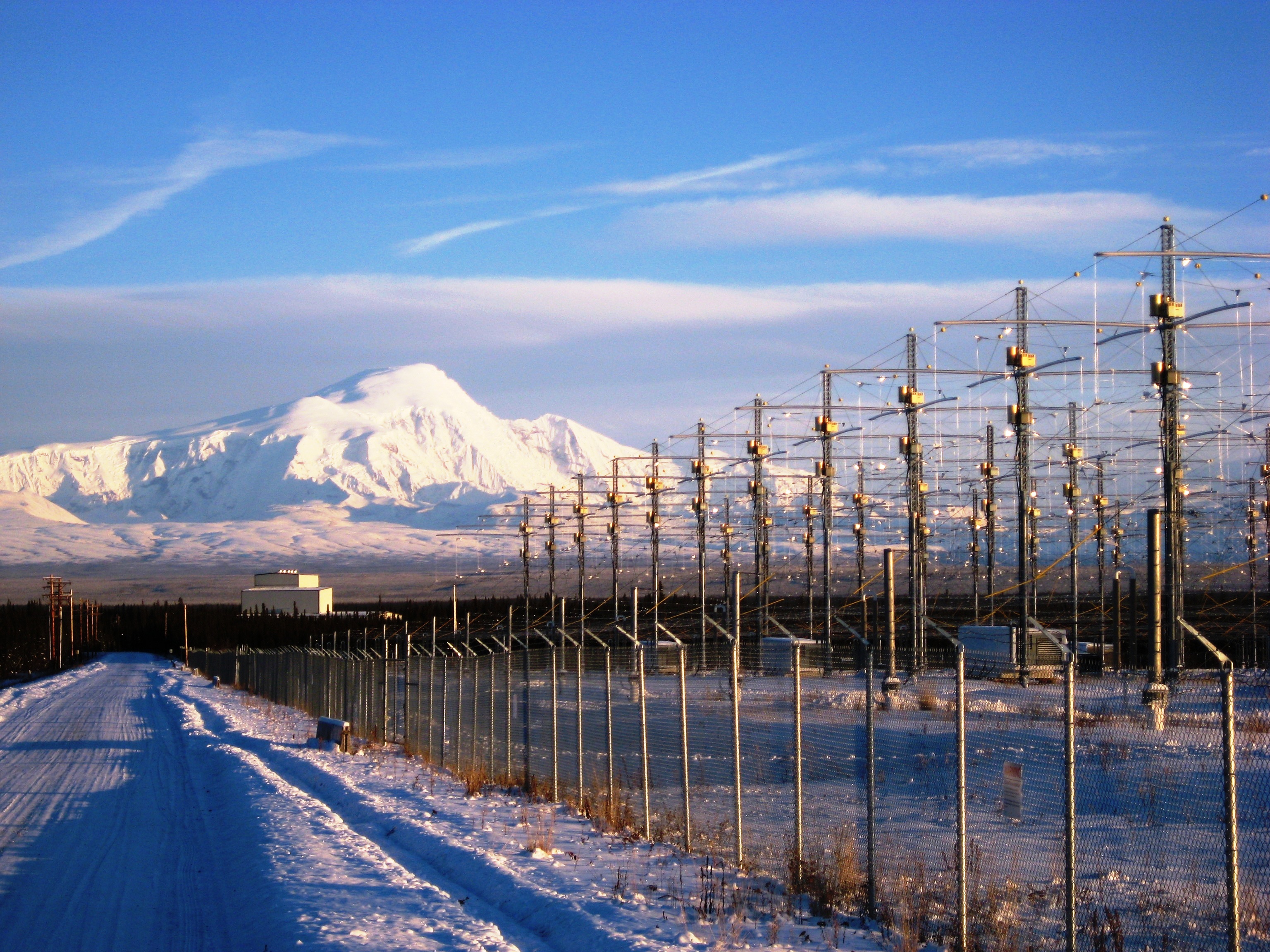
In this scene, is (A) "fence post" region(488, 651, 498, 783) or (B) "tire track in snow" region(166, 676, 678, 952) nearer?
(B) "tire track in snow" region(166, 676, 678, 952)

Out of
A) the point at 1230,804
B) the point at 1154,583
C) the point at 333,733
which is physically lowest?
the point at 333,733

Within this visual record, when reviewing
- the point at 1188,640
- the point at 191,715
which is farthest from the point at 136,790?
the point at 1188,640

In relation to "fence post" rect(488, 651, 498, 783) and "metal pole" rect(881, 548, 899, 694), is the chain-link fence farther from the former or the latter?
"metal pole" rect(881, 548, 899, 694)

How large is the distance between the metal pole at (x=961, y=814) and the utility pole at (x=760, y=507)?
37.0 metres

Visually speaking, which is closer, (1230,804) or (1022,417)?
(1230,804)

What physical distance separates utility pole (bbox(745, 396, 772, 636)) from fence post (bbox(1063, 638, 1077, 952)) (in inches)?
1501

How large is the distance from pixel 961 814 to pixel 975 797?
5.77 metres

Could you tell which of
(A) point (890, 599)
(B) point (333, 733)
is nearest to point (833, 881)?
(B) point (333, 733)

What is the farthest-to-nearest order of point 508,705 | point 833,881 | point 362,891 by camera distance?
point 508,705 → point 362,891 → point 833,881

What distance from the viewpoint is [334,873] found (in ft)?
44.8

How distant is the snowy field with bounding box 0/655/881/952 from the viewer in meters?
11.2

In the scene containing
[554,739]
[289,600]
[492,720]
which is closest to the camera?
[554,739]

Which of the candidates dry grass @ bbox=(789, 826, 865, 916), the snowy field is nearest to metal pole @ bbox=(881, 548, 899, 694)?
the snowy field

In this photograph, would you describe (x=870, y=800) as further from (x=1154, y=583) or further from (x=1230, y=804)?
(x=1154, y=583)
